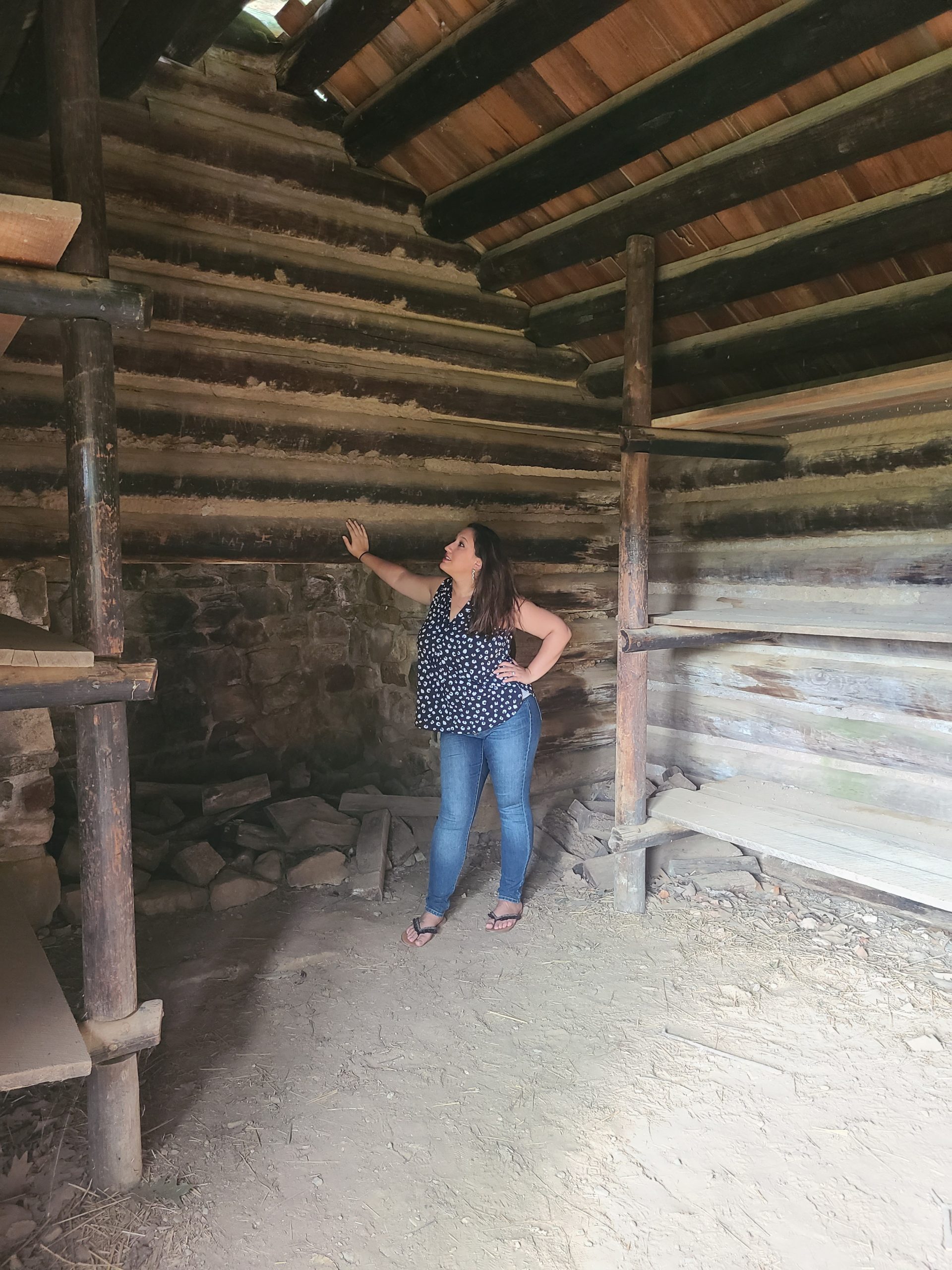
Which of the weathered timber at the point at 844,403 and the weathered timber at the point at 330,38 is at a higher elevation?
the weathered timber at the point at 330,38

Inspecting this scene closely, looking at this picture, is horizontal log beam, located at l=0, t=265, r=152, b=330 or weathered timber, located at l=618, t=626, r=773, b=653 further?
weathered timber, located at l=618, t=626, r=773, b=653

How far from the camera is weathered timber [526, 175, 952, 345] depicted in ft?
12.0

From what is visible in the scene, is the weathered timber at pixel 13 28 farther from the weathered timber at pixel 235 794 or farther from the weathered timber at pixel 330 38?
the weathered timber at pixel 235 794

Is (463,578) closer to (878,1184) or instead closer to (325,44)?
(325,44)

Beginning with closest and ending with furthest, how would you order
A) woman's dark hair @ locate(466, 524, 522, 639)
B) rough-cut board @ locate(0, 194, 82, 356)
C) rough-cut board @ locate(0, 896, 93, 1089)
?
rough-cut board @ locate(0, 194, 82, 356)
rough-cut board @ locate(0, 896, 93, 1089)
woman's dark hair @ locate(466, 524, 522, 639)

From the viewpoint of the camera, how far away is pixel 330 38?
3.78 metres

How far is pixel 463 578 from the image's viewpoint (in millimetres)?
4484

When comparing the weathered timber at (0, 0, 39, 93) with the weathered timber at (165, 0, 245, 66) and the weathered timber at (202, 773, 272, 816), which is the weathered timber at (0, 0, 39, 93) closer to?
the weathered timber at (165, 0, 245, 66)

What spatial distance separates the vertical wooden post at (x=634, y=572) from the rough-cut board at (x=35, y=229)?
3.05 meters

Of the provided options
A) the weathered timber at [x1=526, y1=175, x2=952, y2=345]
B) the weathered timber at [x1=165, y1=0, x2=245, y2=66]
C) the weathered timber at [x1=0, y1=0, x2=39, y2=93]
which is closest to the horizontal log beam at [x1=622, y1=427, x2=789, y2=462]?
the weathered timber at [x1=526, y1=175, x2=952, y2=345]

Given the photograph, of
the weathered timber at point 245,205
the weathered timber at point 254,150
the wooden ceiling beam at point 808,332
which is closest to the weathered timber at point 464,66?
the weathered timber at point 254,150

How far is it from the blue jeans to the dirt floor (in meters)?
0.40

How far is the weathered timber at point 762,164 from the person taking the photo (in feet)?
10.6

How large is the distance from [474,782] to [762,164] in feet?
10.7
